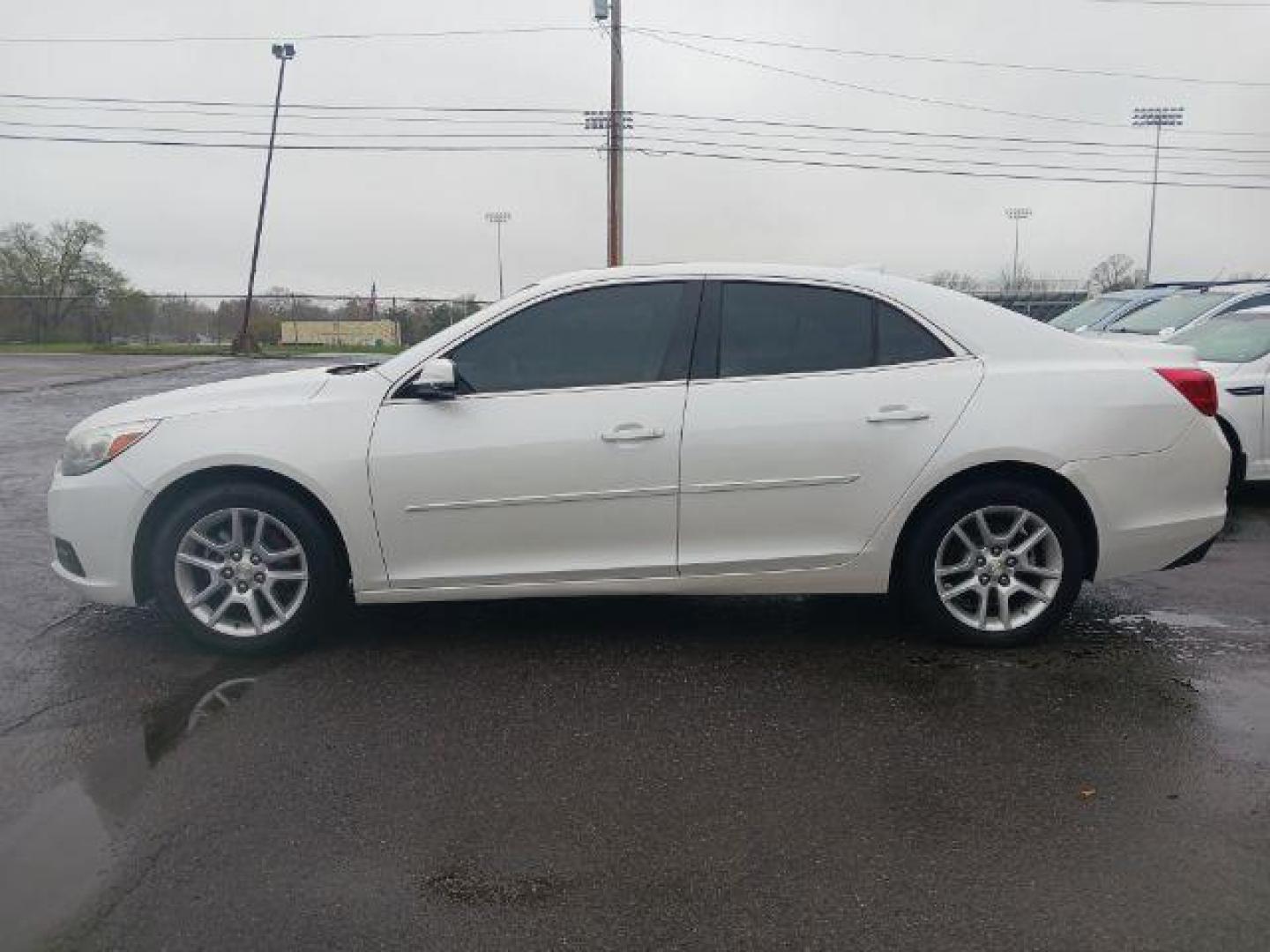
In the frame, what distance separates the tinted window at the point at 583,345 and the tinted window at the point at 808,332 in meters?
0.24

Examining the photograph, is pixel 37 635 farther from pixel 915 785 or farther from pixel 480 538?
pixel 915 785

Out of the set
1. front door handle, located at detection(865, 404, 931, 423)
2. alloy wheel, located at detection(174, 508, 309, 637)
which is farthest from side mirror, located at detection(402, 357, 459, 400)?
front door handle, located at detection(865, 404, 931, 423)

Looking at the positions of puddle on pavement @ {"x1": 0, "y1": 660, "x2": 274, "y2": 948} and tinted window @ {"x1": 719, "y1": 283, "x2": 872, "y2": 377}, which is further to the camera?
tinted window @ {"x1": 719, "y1": 283, "x2": 872, "y2": 377}

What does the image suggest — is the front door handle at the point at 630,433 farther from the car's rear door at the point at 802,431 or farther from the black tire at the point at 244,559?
the black tire at the point at 244,559

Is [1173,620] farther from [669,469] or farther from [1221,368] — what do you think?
[1221,368]

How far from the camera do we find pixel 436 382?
4.18 metres

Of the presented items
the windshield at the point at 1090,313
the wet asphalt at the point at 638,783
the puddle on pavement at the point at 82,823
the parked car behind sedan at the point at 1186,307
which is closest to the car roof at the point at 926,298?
the wet asphalt at the point at 638,783

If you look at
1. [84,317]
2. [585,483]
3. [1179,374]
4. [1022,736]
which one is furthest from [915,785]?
[84,317]

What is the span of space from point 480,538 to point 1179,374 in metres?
3.15

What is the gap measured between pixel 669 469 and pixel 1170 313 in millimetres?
9102

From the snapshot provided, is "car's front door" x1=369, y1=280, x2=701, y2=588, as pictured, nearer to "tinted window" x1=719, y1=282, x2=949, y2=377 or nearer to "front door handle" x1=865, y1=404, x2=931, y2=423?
"tinted window" x1=719, y1=282, x2=949, y2=377

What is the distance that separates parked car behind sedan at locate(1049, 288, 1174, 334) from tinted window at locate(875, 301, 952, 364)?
875 cm

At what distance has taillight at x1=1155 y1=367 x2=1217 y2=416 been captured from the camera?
173 inches

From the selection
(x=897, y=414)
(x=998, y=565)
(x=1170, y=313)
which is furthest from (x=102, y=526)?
(x=1170, y=313)
